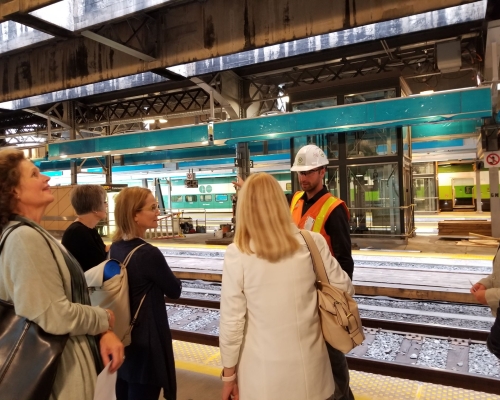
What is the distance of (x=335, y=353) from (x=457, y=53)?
8.11 meters

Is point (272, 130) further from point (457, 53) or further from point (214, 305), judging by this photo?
point (214, 305)

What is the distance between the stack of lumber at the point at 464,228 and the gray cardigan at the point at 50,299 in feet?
40.8

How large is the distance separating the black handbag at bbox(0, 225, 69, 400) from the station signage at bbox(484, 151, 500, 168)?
12.5 m

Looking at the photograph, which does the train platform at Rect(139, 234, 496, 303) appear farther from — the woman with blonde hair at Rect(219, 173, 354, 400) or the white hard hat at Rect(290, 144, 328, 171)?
the woman with blonde hair at Rect(219, 173, 354, 400)

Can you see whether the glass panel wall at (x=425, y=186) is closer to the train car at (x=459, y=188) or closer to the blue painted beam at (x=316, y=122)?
the train car at (x=459, y=188)

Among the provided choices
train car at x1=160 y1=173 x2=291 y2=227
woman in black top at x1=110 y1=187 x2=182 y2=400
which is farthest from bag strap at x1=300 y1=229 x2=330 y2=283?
train car at x1=160 y1=173 x2=291 y2=227

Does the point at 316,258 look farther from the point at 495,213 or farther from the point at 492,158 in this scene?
the point at 492,158

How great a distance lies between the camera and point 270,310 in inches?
72.1

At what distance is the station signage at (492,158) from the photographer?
1105cm

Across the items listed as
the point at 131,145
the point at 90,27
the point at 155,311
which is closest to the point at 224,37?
the point at 90,27

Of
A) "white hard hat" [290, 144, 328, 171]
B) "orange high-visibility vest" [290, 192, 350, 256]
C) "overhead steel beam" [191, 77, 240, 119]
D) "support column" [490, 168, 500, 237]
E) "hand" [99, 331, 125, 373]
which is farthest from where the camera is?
"support column" [490, 168, 500, 237]

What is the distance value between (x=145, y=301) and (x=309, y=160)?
5.09ft

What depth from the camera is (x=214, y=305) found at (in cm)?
627

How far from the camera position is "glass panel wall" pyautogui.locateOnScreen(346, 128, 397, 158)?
11.8 metres
